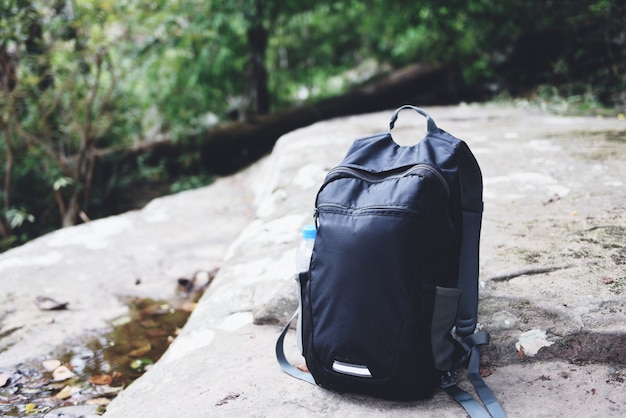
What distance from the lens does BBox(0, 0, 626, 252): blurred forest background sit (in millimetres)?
5305

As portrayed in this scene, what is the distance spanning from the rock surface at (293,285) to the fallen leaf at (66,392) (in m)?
0.36

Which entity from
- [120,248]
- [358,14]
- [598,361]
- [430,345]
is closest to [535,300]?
A: [598,361]

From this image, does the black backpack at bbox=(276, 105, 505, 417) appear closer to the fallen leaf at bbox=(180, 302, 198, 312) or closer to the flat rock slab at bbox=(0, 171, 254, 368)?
the fallen leaf at bbox=(180, 302, 198, 312)

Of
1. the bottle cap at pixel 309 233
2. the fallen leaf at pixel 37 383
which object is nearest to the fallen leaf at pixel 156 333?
the fallen leaf at pixel 37 383

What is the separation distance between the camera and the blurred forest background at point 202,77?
5305 millimetres

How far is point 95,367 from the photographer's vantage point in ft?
8.48

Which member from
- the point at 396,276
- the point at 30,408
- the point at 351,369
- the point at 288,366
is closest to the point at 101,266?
the point at 30,408

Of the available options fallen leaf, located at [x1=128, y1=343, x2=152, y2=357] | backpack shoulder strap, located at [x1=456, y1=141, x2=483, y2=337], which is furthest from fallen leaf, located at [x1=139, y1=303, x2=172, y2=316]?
backpack shoulder strap, located at [x1=456, y1=141, x2=483, y2=337]

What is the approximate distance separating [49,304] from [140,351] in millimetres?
766

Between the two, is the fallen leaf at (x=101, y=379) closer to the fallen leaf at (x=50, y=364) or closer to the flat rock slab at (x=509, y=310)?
the fallen leaf at (x=50, y=364)

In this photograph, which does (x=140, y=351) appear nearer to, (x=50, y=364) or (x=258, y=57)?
(x=50, y=364)

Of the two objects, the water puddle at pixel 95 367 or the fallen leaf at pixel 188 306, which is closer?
the water puddle at pixel 95 367

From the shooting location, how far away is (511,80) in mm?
7750

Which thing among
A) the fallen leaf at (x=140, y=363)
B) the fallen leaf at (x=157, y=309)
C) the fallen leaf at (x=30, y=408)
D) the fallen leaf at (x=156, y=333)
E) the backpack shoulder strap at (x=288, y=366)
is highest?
the backpack shoulder strap at (x=288, y=366)
